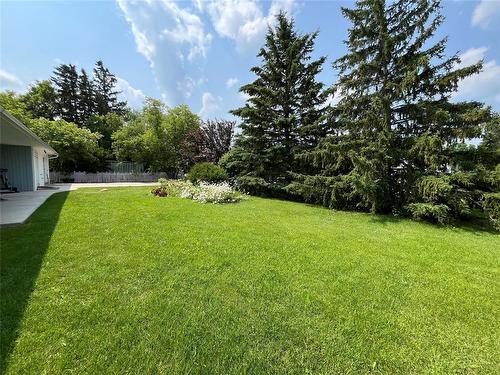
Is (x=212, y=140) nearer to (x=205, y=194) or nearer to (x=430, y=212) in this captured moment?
(x=205, y=194)

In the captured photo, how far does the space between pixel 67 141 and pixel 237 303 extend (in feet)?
76.8

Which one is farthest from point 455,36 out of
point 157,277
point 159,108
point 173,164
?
point 159,108

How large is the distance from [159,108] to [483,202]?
28.5m

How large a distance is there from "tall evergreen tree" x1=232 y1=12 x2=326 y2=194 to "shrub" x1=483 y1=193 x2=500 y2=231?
6777 mm

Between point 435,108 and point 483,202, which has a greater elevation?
point 435,108

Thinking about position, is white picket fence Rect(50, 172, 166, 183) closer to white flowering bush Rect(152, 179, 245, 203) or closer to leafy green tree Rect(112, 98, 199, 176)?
leafy green tree Rect(112, 98, 199, 176)

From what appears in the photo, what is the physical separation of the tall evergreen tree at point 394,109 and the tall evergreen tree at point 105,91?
38.0 meters

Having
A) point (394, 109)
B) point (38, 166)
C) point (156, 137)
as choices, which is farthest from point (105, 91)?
point (394, 109)

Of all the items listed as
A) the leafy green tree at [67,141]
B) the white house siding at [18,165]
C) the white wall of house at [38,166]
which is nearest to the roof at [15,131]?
the white house siding at [18,165]

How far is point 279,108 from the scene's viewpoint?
12.9 m

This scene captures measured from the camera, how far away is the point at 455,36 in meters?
7.36

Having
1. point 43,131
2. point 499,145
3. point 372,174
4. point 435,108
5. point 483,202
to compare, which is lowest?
point 483,202

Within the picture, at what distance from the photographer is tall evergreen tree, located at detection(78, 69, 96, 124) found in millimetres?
34781

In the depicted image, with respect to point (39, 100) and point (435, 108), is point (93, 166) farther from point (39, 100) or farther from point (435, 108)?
point (435, 108)
